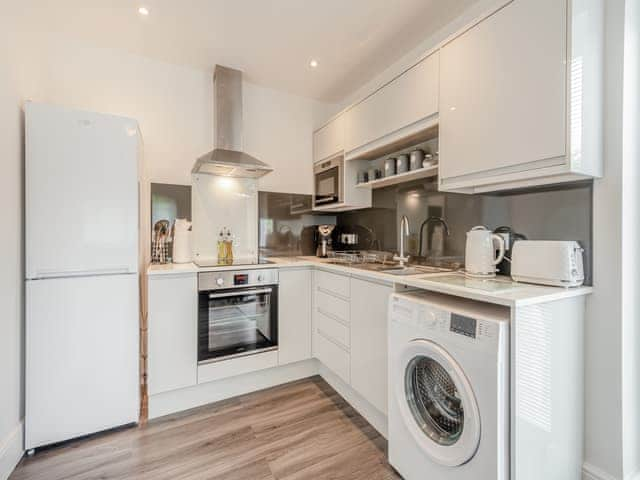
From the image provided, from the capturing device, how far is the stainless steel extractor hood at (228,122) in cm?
254

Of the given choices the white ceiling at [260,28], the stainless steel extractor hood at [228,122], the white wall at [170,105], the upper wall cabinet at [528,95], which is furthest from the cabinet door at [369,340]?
the white ceiling at [260,28]

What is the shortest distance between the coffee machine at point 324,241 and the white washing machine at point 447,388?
154 centimetres

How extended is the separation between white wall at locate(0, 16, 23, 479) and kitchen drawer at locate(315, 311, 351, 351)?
71.4 inches

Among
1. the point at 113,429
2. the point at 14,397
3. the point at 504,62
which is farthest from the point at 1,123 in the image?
the point at 504,62

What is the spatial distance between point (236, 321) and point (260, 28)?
6.95 feet

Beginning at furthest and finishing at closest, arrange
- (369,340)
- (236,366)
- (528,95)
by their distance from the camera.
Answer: (236,366) → (369,340) → (528,95)

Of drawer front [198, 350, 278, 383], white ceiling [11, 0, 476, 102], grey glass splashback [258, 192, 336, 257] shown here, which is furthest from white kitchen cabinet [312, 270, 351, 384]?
white ceiling [11, 0, 476, 102]

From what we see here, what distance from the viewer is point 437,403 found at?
1369 mm

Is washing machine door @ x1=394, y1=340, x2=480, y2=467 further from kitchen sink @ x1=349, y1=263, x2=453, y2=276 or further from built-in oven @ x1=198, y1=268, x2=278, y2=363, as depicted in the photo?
built-in oven @ x1=198, y1=268, x2=278, y2=363

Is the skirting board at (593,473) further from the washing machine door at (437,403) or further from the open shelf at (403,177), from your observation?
the open shelf at (403,177)

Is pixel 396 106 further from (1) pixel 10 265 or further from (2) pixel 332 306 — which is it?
(1) pixel 10 265

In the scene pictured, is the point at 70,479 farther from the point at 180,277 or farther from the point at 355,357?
the point at 355,357

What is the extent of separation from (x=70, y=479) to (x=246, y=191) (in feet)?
7.29

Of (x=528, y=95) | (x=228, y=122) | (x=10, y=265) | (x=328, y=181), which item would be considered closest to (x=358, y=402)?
(x=328, y=181)
